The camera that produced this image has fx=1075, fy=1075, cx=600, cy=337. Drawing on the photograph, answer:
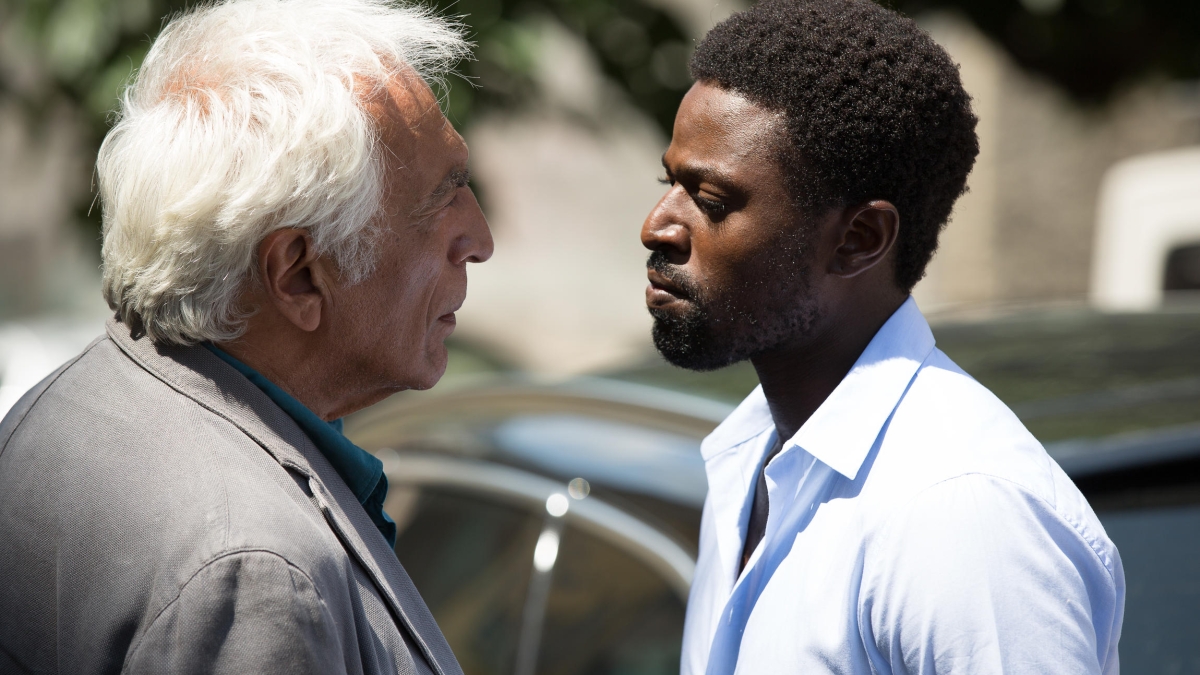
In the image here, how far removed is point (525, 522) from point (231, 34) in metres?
1.46

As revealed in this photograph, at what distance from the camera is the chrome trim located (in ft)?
7.69

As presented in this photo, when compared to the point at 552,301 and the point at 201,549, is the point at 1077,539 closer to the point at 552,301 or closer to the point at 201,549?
the point at 201,549

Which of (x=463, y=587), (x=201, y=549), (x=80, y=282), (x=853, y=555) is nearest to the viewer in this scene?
(x=201, y=549)

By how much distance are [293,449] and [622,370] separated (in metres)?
1.91

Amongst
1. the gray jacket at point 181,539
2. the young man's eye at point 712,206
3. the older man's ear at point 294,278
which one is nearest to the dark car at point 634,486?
the young man's eye at point 712,206

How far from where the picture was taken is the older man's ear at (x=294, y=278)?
5.11ft

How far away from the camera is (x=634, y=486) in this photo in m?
2.48

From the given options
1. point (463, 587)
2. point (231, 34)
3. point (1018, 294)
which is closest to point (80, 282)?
point (1018, 294)

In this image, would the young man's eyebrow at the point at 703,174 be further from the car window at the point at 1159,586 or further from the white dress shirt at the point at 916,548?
the car window at the point at 1159,586

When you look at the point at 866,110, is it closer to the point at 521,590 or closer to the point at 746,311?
the point at 746,311

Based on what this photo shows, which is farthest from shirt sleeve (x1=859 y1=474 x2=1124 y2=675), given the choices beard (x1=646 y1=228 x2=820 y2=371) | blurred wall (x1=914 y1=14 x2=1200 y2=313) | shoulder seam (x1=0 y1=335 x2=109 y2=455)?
blurred wall (x1=914 y1=14 x2=1200 y2=313)

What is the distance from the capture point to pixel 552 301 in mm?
13055

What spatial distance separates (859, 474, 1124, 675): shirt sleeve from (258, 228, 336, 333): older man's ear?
88 cm

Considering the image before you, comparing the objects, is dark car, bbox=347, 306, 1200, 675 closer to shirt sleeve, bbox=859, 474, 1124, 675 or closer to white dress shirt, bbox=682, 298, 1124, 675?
white dress shirt, bbox=682, 298, 1124, 675
